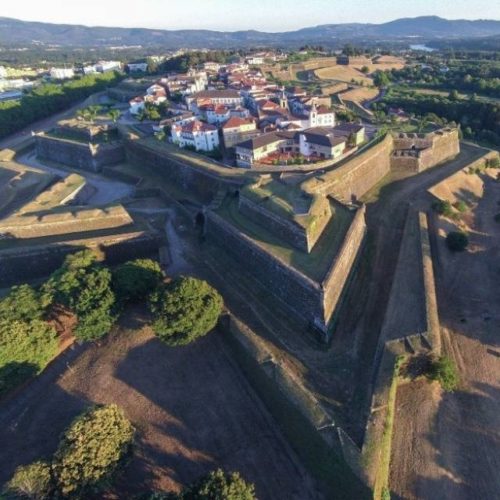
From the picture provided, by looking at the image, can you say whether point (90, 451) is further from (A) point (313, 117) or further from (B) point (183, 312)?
(A) point (313, 117)

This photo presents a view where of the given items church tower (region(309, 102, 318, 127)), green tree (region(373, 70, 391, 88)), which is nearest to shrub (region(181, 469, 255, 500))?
church tower (region(309, 102, 318, 127))

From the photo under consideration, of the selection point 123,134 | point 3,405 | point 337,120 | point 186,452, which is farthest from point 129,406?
point 337,120

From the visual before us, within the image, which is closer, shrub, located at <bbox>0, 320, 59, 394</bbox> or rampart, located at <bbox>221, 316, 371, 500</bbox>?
rampart, located at <bbox>221, 316, 371, 500</bbox>

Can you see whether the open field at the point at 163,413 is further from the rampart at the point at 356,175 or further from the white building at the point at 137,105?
the white building at the point at 137,105

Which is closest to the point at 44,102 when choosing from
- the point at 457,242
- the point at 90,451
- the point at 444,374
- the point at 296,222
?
the point at 296,222

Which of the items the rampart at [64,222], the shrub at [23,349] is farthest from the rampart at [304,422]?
the rampart at [64,222]

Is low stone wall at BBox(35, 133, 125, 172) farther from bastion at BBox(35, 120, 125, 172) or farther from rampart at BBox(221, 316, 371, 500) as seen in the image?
rampart at BBox(221, 316, 371, 500)

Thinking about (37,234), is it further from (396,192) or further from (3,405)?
(396,192)
